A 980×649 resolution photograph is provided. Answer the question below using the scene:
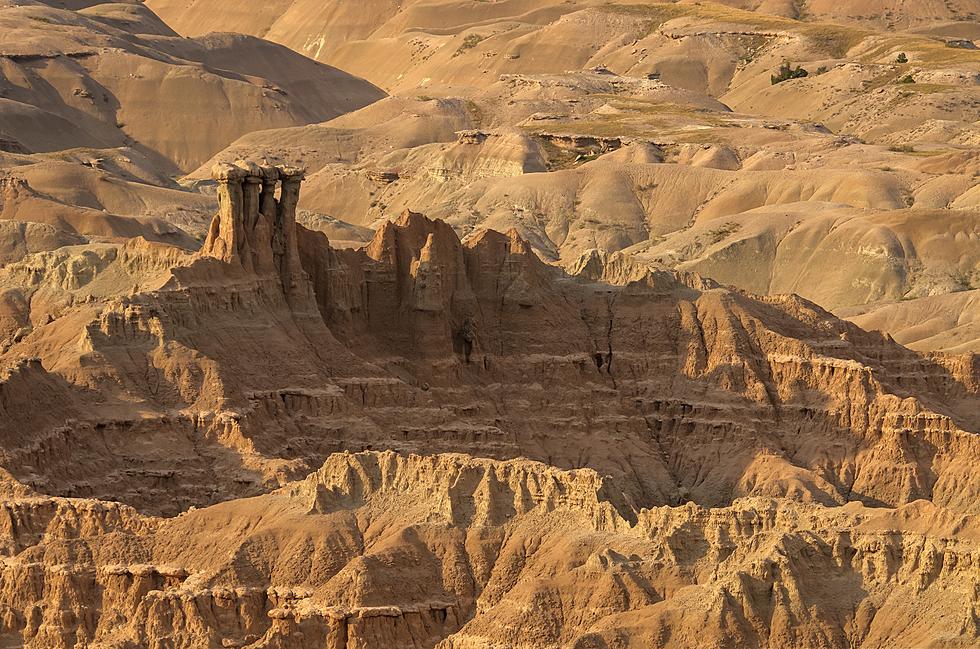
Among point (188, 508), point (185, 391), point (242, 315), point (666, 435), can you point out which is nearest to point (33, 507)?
point (188, 508)

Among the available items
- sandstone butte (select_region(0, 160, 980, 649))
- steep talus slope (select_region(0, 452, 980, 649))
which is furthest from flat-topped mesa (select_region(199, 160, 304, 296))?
steep talus slope (select_region(0, 452, 980, 649))

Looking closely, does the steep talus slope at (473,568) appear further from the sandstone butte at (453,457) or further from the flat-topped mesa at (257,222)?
the flat-topped mesa at (257,222)

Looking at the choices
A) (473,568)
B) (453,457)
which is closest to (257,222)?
(453,457)

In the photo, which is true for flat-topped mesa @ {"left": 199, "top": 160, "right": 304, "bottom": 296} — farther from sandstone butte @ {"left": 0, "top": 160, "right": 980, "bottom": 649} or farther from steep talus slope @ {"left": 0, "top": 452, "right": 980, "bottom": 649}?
steep talus slope @ {"left": 0, "top": 452, "right": 980, "bottom": 649}

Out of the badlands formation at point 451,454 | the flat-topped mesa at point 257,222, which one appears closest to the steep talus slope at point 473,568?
the badlands formation at point 451,454

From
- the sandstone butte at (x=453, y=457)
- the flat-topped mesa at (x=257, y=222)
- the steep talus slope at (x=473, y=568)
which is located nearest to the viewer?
the steep talus slope at (x=473, y=568)

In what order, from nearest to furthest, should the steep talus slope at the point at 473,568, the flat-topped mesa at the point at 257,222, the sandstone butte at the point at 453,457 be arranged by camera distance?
1. the steep talus slope at the point at 473,568
2. the sandstone butte at the point at 453,457
3. the flat-topped mesa at the point at 257,222

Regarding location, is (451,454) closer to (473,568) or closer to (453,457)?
(453,457)
